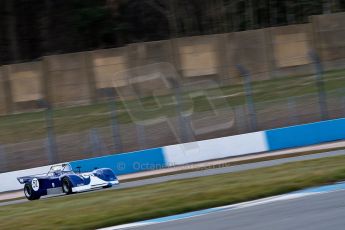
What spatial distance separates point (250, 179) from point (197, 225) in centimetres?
400

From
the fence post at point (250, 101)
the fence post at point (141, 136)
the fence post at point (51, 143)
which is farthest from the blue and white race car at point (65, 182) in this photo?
the fence post at point (250, 101)

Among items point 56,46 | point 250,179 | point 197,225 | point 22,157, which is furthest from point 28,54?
point 197,225

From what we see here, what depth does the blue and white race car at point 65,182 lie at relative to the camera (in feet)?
44.8

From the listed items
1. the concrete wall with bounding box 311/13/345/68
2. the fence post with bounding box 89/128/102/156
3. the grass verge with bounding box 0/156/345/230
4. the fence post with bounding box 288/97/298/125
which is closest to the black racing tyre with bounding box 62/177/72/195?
the grass verge with bounding box 0/156/345/230

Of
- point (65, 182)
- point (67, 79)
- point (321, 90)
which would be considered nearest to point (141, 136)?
point (321, 90)

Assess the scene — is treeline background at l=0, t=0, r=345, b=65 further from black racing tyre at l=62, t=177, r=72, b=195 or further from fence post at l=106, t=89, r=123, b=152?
black racing tyre at l=62, t=177, r=72, b=195

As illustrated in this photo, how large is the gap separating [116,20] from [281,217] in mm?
37418

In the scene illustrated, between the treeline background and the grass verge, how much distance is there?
30.9m

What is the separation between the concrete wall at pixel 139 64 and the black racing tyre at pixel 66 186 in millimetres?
16470

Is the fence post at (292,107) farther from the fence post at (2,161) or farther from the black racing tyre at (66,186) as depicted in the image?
the black racing tyre at (66,186)

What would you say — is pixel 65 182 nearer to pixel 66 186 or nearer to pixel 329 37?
pixel 66 186

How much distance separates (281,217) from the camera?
820cm

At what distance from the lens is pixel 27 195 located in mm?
14227

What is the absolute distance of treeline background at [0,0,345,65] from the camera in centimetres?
4353
